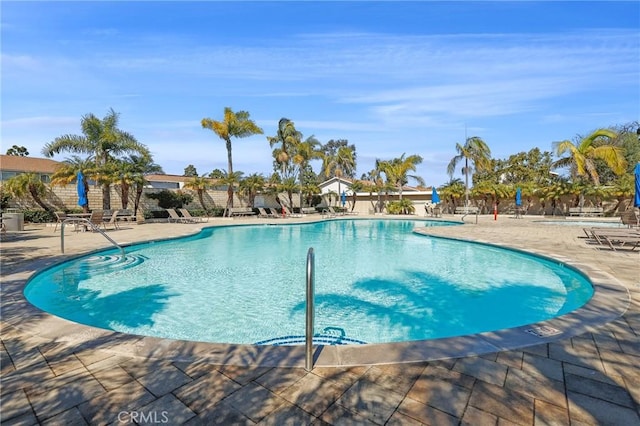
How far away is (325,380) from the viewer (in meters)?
2.37

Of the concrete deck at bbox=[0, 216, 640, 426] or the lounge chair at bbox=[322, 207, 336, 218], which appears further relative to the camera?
the lounge chair at bbox=[322, 207, 336, 218]

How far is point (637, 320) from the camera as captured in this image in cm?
359

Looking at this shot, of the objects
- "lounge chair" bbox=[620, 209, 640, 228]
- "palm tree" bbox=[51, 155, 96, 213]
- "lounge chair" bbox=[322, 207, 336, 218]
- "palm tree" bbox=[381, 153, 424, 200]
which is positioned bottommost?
"lounge chair" bbox=[322, 207, 336, 218]

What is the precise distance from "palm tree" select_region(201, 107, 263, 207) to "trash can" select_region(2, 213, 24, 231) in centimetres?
1201

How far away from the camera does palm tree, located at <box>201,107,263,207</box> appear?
74.3 ft

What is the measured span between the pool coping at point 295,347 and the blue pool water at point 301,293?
126 centimetres

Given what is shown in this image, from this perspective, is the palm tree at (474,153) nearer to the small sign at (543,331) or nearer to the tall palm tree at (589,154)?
the tall palm tree at (589,154)

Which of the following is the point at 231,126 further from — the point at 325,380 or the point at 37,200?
the point at 325,380

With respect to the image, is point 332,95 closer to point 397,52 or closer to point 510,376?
point 397,52

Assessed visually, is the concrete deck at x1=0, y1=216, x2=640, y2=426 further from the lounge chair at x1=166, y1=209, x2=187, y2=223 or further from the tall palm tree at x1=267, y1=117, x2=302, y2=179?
the tall palm tree at x1=267, y1=117, x2=302, y2=179

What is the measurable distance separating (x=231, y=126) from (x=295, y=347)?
2191cm

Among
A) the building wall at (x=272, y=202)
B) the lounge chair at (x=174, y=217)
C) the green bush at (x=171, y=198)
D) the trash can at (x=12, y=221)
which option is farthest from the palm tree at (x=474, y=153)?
the trash can at (x=12, y=221)

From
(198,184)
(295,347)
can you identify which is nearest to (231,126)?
(198,184)

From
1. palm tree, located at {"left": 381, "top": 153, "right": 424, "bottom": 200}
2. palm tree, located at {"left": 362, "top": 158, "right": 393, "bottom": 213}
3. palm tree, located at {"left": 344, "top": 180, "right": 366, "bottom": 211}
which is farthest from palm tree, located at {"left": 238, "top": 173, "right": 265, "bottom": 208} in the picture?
palm tree, located at {"left": 381, "top": 153, "right": 424, "bottom": 200}
